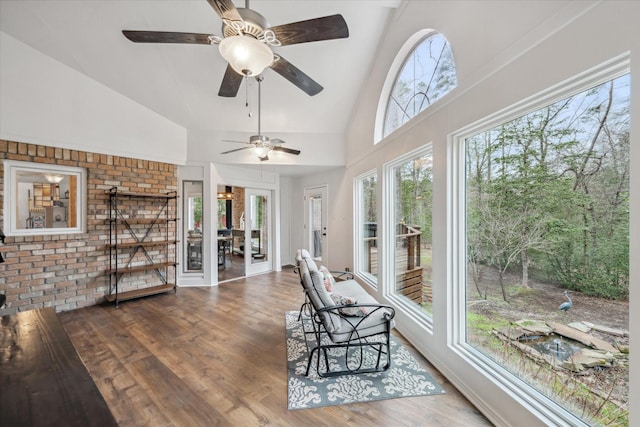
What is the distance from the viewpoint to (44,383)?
0.86 m

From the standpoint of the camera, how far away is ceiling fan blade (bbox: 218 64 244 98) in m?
2.02

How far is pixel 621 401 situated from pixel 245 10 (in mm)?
2711

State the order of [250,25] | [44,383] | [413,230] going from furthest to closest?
[413,230], [250,25], [44,383]

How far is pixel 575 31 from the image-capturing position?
1222 millimetres

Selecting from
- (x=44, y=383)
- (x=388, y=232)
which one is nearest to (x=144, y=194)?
(x=388, y=232)

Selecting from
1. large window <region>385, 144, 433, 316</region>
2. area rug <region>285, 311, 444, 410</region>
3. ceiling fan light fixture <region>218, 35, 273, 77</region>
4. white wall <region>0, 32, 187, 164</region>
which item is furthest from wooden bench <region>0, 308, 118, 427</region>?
white wall <region>0, 32, 187, 164</region>

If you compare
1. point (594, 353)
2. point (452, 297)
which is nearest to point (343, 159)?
point (452, 297)

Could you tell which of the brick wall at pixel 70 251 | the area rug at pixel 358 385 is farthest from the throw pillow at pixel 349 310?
the brick wall at pixel 70 251

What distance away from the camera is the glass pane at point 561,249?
122 centimetres

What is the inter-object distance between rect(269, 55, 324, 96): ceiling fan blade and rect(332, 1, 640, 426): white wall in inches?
41.6

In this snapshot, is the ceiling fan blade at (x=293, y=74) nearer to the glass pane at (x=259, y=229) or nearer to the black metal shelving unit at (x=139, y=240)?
the black metal shelving unit at (x=139, y=240)

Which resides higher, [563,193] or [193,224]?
[563,193]

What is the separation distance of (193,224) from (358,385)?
4.04m

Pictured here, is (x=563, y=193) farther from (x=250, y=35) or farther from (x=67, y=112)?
(x=67, y=112)
